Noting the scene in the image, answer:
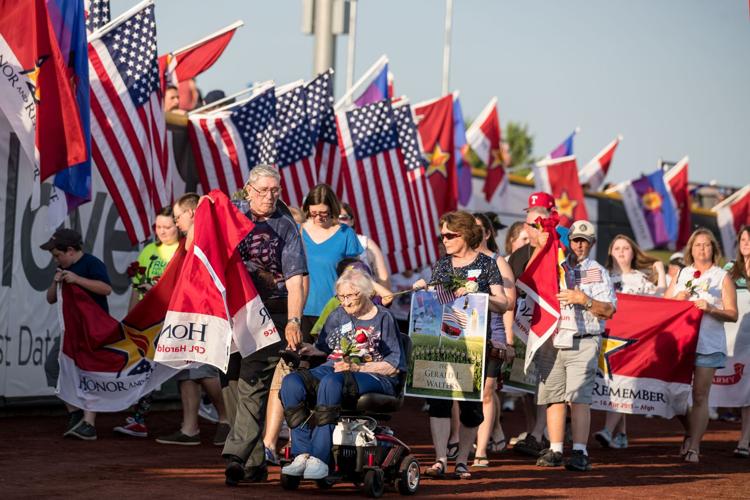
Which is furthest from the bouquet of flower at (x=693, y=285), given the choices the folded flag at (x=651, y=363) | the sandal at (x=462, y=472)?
the sandal at (x=462, y=472)

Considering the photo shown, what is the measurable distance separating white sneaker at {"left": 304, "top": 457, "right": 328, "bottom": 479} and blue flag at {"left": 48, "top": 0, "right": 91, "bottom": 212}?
12.7 feet

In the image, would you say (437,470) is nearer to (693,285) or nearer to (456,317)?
(456,317)

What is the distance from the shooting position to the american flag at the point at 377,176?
16875 mm

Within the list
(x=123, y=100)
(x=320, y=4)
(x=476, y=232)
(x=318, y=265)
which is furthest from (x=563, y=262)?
(x=320, y=4)

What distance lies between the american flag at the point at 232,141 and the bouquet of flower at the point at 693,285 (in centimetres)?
490

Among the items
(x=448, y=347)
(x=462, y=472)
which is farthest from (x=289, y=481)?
(x=448, y=347)

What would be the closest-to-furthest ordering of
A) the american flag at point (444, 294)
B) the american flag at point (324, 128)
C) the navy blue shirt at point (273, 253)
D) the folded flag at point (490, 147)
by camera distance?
the navy blue shirt at point (273, 253), the american flag at point (444, 294), the american flag at point (324, 128), the folded flag at point (490, 147)

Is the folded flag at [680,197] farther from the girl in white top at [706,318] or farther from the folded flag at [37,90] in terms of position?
the folded flag at [37,90]

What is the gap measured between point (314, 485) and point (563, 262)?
10.1ft

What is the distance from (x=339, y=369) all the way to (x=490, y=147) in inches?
592

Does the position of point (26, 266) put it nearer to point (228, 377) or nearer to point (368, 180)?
point (228, 377)

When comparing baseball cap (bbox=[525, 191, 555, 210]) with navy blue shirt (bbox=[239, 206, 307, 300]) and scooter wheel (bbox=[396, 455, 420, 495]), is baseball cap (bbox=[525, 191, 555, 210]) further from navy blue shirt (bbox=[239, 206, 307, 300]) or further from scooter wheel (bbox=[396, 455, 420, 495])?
scooter wheel (bbox=[396, 455, 420, 495])

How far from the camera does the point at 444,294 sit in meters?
9.39

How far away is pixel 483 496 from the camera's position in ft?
27.7
